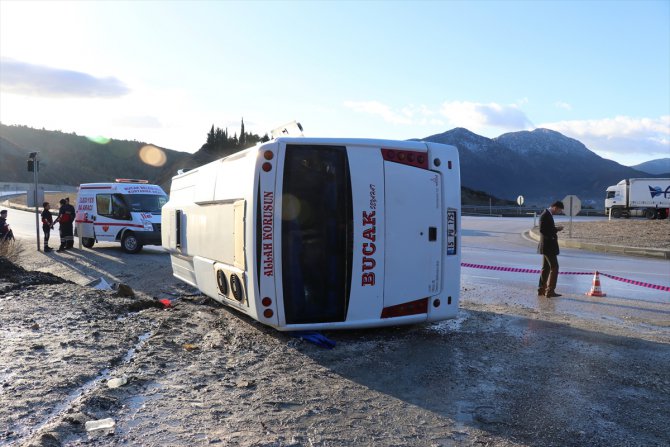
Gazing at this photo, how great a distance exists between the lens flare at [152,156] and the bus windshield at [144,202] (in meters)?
147

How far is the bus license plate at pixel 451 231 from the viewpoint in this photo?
6.63 meters

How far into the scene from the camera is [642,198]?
49344mm

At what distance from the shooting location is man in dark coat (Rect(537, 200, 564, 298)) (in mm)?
Result: 10328

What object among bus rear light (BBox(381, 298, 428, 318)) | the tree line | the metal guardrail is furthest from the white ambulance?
the tree line

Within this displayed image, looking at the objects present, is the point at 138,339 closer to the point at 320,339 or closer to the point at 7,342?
the point at 7,342

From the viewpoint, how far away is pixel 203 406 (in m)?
4.51

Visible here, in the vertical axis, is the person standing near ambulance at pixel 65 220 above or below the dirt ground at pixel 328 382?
above

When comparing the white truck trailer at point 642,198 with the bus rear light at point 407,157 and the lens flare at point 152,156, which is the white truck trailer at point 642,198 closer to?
the bus rear light at point 407,157

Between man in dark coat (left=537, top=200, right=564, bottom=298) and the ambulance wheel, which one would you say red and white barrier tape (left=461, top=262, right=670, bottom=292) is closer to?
man in dark coat (left=537, top=200, right=564, bottom=298)

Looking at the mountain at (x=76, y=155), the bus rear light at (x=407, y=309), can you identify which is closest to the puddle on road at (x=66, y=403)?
the bus rear light at (x=407, y=309)

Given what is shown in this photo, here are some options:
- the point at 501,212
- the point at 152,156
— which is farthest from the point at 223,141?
the point at 152,156

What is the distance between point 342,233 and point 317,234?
259mm

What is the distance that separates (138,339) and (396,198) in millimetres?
3285

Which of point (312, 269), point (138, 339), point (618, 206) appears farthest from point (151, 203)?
point (618, 206)
